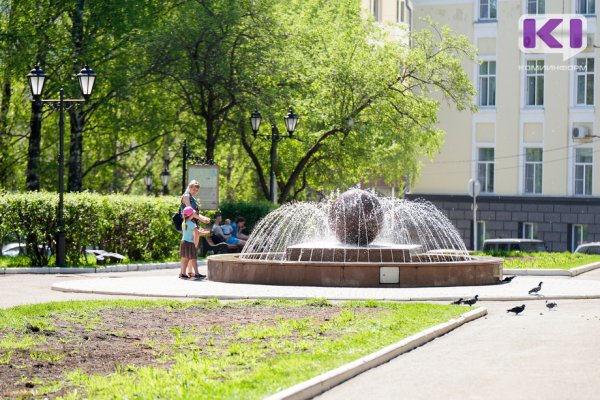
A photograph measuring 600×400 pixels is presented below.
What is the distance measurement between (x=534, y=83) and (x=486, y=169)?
447cm

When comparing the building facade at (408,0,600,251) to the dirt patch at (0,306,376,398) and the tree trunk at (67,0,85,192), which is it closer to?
the tree trunk at (67,0,85,192)

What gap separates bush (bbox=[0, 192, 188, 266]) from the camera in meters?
28.8

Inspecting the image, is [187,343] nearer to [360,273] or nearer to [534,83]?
[360,273]

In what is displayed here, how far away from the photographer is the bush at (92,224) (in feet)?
94.5

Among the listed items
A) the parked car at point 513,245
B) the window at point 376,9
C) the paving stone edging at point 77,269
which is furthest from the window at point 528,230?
the paving stone edging at point 77,269

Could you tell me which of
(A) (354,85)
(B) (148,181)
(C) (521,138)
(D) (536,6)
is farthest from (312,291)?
(B) (148,181)

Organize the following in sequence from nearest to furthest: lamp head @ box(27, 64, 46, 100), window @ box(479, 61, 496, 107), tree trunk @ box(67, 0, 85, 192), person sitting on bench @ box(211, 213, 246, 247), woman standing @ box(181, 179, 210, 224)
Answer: woman standing @ box(181, 179, 210, 224) < lamp head @ box(27, 64, 46, 100) < person sitting on bench @ box(211, 213, 246, 247) < tree trunk @ box(67, 0, 85, 192) < window @ box(479, 61, 496, 107)

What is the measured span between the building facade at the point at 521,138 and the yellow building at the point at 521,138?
0.04 metres

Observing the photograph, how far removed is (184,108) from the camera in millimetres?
44719

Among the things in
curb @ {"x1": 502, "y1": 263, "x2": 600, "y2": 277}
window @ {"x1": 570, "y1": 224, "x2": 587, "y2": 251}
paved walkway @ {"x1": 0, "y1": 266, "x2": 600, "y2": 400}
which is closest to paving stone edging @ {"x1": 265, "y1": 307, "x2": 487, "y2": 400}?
paved walkway @ {"x1": 0, "y1": 266, "x2": 600, "y2": 400}

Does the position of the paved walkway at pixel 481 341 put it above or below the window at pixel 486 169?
below

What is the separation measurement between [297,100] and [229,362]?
3256 cm

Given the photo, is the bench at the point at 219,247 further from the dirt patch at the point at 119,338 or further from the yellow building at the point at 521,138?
the yellow building at the point at 521,138

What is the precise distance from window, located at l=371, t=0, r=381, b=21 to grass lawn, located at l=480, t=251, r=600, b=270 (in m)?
41.3
